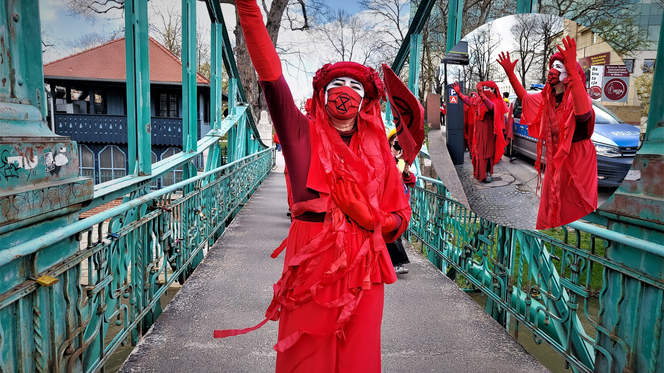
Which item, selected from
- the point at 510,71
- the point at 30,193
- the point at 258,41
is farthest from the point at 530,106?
the point at 30,193

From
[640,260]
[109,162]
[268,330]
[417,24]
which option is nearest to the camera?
[640,260]

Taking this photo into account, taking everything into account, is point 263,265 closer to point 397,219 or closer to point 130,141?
point 130,141

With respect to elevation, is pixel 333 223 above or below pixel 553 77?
below

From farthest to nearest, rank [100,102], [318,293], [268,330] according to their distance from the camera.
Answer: [100,102], [268,330], [318,293]

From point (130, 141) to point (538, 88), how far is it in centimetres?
336

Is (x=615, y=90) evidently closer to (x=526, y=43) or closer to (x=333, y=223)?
(x=526, y=43)

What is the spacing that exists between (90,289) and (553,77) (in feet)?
7.51

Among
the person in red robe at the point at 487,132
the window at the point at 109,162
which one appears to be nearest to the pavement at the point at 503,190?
the person in red robe at the point at 487,132

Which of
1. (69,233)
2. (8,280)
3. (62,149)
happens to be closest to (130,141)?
(62,149)

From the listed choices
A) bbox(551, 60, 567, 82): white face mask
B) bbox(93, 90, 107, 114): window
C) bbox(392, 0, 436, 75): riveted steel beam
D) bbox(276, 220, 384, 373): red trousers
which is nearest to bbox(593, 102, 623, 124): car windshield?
bbox(551, 60, 567, 82): white face mask

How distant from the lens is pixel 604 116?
133 cm

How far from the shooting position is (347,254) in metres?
1.82

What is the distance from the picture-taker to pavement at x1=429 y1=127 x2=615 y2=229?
153cm

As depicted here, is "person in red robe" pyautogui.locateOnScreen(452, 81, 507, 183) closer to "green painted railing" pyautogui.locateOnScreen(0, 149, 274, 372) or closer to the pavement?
the pavement
